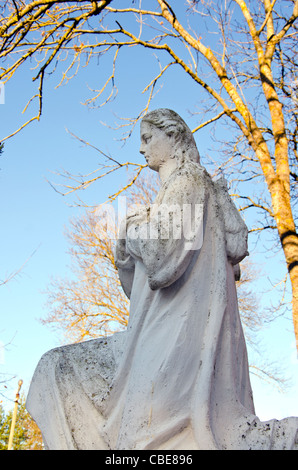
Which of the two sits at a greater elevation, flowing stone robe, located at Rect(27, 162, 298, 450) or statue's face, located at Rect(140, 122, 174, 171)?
statue's face, located at Rect(140, 122, 174, 171)

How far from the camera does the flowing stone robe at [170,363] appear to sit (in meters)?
2.40

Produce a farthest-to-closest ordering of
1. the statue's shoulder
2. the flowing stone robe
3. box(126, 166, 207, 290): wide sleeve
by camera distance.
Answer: the statue's shoulder → box(126, 166, 207, 290): wide sleeve → the flowing stone robe

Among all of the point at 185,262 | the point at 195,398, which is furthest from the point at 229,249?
the point at 195,398

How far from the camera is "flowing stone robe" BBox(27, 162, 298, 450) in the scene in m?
2.40

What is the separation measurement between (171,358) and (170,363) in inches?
1.0

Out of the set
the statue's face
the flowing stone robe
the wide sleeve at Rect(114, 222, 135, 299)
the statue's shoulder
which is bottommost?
the flowing stone robe

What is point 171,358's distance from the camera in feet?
8.29

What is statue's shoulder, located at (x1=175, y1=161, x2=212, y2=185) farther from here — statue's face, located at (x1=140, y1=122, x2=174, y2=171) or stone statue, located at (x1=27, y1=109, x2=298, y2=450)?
statue's face, located at (x1=140, y1=122, x2=174, y2=171)

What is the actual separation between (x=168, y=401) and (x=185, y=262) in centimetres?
72

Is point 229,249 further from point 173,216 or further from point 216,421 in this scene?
point 216,421

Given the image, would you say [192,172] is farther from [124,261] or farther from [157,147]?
[124,261]

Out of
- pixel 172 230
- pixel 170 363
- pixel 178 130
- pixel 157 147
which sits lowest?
pixel 170 363

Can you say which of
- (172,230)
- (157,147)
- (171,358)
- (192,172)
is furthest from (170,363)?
(157,147)

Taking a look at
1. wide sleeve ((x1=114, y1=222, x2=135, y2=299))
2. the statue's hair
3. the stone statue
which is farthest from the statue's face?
wide sleeve ((x1=114, y1=222, x2=135, y2=299))
